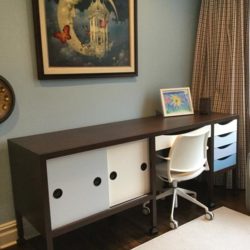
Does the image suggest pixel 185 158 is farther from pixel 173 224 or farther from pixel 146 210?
pixel 146 210

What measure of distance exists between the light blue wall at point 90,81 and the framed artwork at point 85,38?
0.07 m

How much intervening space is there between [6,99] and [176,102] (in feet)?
5.13

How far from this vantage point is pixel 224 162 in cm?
274

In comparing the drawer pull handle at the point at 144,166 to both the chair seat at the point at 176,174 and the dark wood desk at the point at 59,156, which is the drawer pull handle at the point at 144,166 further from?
the chair seat at the point at 176,174

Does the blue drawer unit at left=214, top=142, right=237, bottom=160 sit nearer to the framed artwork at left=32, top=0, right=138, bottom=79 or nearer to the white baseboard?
the framed artwork at left=32, top=0, right=138, bottom=79

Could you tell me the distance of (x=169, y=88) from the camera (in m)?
2.96

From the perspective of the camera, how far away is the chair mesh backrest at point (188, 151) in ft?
7.23

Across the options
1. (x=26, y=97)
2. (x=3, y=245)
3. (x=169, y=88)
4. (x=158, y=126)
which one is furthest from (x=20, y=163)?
(x=169, y=88)

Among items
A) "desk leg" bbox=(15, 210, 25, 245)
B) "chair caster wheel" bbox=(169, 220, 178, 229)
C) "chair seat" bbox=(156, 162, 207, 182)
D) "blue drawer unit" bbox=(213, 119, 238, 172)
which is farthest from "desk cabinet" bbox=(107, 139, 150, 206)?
"blue drawer unit" bbox=(213, 119, 238, 172)

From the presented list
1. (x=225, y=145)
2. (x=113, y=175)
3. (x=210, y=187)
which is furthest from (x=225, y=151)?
(x=113, y=175)

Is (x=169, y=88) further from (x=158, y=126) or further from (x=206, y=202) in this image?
(x=206, y=202)

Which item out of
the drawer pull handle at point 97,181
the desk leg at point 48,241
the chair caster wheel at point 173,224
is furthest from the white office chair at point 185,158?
the desk leg at point 48,241

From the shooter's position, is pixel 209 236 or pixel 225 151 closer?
pixel 209 236

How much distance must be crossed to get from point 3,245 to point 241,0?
9.64 ft
